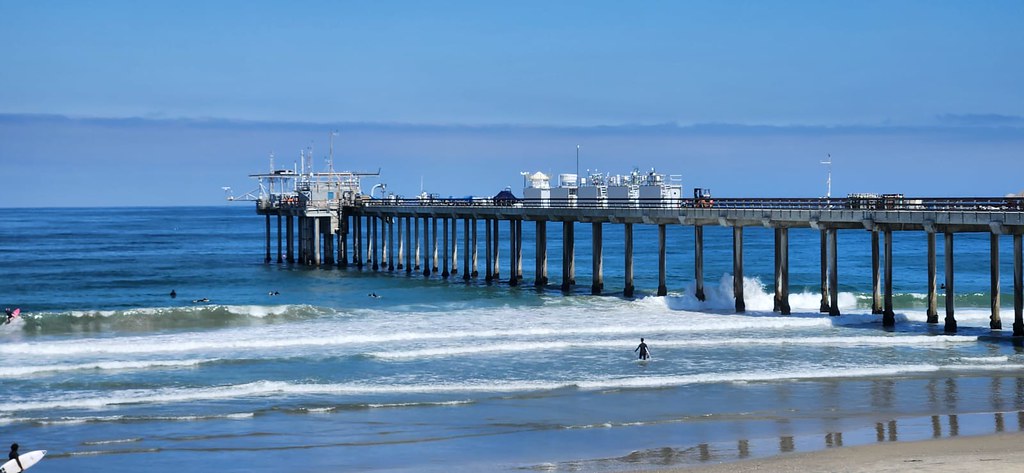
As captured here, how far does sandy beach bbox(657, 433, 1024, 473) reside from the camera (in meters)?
18.1

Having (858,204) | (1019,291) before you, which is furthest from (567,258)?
(1019,291)

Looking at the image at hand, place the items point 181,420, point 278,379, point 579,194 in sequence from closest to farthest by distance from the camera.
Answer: point 181,420, point 278,379, point 579,194

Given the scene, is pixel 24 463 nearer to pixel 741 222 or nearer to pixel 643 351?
pixel 643 351

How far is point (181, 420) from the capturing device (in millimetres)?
23156

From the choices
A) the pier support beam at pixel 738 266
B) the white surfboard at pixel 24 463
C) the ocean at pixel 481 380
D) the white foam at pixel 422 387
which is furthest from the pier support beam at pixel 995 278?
the white surfboard at pixel 24 463

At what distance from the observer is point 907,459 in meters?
18.8

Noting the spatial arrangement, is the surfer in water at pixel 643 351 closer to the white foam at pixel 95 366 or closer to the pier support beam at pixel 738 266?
the pier support beam at pixel 738 266

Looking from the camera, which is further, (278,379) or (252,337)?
(252,337)

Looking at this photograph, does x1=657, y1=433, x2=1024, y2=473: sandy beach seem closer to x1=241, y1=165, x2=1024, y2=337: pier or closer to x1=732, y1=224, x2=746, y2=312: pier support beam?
x1=241, y1=165, x2=1024, y2=337: pier

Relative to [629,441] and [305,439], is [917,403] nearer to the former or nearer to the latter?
[629,441]

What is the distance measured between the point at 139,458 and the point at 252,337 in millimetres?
16549

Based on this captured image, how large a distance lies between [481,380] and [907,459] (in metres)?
11.4

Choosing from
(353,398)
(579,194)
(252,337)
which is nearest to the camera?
(353,398)

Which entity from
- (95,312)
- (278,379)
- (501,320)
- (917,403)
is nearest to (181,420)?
(278,379)
